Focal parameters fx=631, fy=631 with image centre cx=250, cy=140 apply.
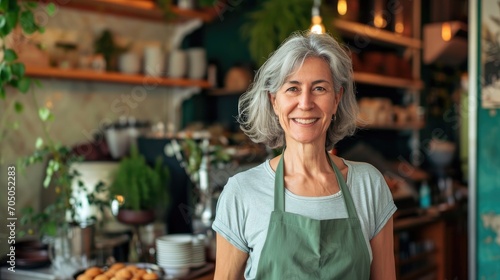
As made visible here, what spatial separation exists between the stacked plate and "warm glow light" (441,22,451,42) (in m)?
3.84

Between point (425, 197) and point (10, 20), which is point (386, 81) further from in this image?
point (10, 20)

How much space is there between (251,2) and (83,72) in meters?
1.63

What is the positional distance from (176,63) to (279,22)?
→ 920 mm

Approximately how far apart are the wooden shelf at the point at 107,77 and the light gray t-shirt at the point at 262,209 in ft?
7.25

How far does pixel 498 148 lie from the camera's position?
3023 mm

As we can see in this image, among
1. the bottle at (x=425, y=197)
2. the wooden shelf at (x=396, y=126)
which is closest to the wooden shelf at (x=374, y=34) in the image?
the wooden shelf at (x=396, y=126)

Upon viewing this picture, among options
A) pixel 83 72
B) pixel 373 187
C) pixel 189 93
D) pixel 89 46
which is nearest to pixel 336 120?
pixel 373 187

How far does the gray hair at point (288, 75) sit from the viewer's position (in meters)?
1.60

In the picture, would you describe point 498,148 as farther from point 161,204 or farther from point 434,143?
point 434,143

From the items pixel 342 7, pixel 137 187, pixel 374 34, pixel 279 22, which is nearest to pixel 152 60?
pixel 279 22

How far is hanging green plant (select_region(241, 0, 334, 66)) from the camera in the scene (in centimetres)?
377

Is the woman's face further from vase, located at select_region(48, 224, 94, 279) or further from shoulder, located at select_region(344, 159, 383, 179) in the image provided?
vase, located at select_region(48, 224, 94, 279)

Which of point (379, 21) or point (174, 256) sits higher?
point (379, 21)

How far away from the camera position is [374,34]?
211 inches
